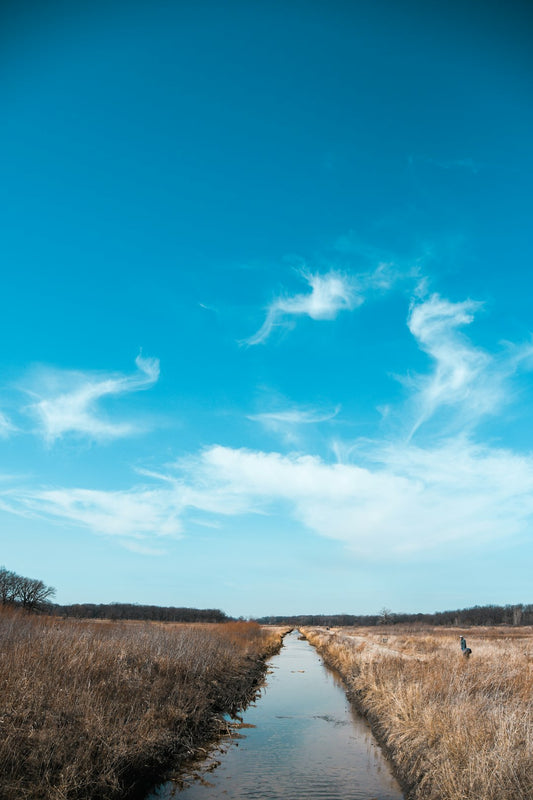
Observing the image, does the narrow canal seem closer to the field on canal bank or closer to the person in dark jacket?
the field on canal bank

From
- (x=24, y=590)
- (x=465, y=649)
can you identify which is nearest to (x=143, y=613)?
(x=24, y=590)

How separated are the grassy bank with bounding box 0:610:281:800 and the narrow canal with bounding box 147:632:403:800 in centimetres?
90

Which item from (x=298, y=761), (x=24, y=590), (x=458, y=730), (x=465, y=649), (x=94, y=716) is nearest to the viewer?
(x=458, y=730)

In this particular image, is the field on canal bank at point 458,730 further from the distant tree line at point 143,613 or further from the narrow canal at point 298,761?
the distant tree line at point 143,613

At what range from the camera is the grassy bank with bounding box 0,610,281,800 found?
7.37 meters

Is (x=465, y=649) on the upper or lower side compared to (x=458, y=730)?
lower

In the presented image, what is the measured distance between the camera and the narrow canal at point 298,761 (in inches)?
357

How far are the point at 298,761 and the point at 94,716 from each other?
5047 millimetres

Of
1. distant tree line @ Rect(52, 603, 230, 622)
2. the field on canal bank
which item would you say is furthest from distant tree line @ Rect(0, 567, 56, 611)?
the field on canal bank

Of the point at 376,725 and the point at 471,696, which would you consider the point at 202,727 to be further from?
the point at 471,696

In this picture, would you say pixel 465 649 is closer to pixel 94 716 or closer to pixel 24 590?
pixel 94 716

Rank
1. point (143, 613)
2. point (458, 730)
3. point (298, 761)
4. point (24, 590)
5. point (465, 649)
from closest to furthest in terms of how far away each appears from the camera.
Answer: point (458, 730)
point (298, 761)
point (465, 649)
point (24, 590)
point (143, 613)

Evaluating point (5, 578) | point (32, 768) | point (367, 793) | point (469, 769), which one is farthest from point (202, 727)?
point (5, 578)

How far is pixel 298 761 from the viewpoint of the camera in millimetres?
11086
